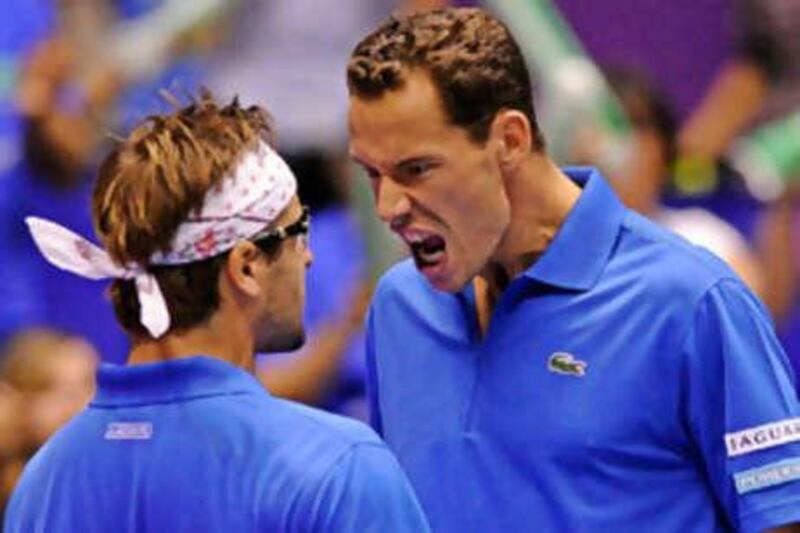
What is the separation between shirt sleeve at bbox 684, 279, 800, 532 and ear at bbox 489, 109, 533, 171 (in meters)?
0.35

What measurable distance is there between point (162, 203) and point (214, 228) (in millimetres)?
76

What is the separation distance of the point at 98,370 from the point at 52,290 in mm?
3386

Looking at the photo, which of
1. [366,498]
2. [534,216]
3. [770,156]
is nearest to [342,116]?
[770,156]

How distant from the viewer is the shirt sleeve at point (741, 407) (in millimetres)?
3434

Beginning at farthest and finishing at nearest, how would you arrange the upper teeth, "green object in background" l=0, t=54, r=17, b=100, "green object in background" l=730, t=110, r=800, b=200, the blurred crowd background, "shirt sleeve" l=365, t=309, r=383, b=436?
"green object in background" l=0, t=54, r=17, b=100, "green object in background" l=730, t=110, r=800, b=200, the blurred crowd background, "shirt sleeve" l=365, t=309, r=383, b=436, the upper teeth

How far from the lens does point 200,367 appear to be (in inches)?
121

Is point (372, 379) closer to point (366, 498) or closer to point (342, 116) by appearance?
point (366, 498)

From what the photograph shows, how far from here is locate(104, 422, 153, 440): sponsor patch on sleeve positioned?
10.1ft

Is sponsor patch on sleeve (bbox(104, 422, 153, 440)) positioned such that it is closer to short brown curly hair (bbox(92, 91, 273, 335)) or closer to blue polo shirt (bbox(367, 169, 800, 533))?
short brown curly hair (bbox(92, 91, 273, 335))

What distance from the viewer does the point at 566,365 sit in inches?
141

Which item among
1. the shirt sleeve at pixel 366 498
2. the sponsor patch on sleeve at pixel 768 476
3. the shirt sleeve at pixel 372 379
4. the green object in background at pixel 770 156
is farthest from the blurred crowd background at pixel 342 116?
the shirt sleeve at pixel 366 498

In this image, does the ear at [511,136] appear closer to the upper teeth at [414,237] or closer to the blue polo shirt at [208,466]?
the upper teeth at [414,237]

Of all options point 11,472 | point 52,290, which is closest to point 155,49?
point 52,290

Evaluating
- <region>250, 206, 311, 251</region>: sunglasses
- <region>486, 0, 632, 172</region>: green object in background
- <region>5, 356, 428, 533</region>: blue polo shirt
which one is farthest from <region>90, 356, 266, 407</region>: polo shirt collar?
<region>486, 0, 632, 172</region>: green object in background
